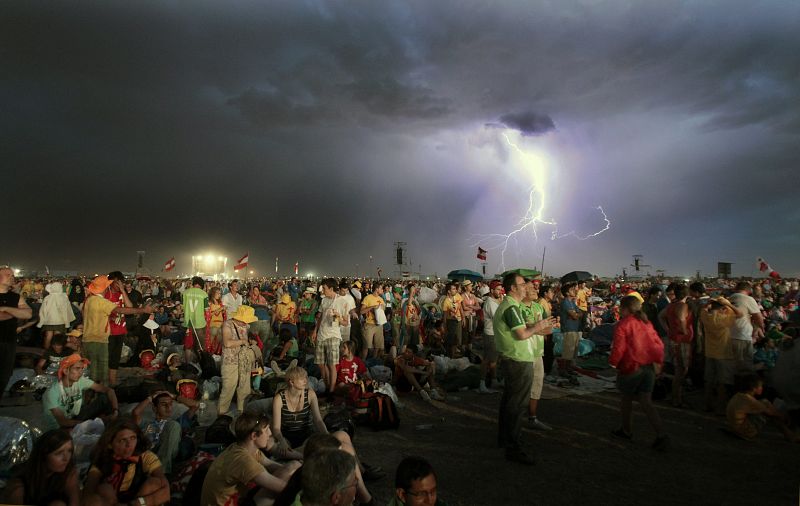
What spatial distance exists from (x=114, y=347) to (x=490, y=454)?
20.8 ft

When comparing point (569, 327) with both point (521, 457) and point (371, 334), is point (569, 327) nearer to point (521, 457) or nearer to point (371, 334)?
point (371, 334)

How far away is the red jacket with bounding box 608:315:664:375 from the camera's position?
480 cm

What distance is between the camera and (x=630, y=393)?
16.0 feet

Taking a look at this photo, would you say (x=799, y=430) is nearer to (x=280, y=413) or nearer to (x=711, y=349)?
(x=711, y=349)

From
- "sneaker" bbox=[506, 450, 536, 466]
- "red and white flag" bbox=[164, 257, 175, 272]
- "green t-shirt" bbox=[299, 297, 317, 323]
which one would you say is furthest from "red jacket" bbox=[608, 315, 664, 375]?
"red and white flag" bbox=[164, 257, 175, 272]

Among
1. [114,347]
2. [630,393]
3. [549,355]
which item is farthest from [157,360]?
[630,393]

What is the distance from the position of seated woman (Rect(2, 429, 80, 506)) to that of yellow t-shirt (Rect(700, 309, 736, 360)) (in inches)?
300

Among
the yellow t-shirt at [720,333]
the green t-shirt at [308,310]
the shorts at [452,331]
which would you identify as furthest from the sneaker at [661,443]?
the green t-shirt at [308,310]

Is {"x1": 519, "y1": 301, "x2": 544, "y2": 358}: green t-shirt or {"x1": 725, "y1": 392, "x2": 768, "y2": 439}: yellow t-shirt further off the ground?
{"x1": 519, "y1": 301, "x2": 544, "y2": 358}: green t-shirt

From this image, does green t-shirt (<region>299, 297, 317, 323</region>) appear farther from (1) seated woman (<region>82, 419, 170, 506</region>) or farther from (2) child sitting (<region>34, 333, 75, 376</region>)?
(1) seated woman (<region>82, 419, 170, 506</region>)

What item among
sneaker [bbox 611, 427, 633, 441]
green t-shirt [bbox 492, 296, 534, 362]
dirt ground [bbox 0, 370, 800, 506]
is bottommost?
dirt ground [bbox 0, 370, 800, 506]

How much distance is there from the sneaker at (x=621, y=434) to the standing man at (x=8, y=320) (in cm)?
666

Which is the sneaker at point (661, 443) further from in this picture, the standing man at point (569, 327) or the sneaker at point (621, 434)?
the standing man at point (569, 327)

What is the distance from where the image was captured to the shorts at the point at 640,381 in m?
4.78
